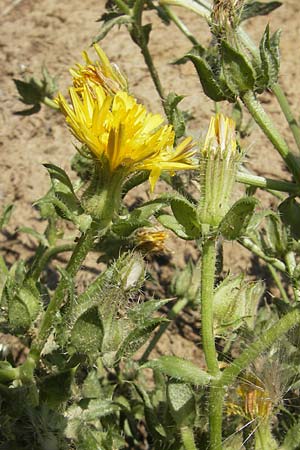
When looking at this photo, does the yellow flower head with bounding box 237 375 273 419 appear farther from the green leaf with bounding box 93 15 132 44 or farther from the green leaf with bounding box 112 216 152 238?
the green leaf with bounding box 93 15 132 44

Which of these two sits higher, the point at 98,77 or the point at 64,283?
the point at 98,77

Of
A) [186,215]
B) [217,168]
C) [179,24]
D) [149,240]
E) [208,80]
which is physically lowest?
[149,240]

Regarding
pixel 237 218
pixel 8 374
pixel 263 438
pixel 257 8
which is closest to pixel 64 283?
pixel 8 374

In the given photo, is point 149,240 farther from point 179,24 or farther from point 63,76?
point 63,76

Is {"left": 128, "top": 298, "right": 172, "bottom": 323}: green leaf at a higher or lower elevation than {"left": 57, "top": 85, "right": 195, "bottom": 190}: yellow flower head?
lower

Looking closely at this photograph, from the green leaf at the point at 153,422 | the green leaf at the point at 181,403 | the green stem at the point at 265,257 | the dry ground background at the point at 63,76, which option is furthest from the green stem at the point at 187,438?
the dry ground background at the point at 63,76

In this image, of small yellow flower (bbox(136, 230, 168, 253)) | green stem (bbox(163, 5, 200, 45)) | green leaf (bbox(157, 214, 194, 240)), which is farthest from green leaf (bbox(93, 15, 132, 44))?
green leaf (bbox(157, 214, 194, 240))

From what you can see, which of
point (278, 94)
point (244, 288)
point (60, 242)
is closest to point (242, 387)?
point (244, 288)
